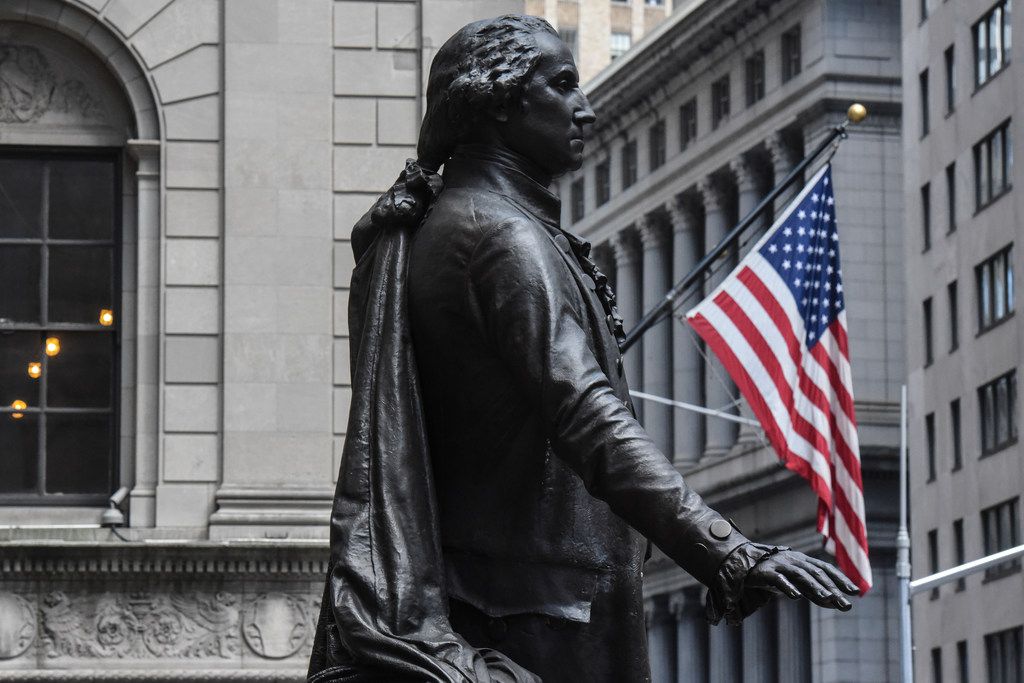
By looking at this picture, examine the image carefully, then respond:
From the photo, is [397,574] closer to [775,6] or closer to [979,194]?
[979,194]

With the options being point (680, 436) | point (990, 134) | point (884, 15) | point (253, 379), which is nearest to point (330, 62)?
point (253, 379)

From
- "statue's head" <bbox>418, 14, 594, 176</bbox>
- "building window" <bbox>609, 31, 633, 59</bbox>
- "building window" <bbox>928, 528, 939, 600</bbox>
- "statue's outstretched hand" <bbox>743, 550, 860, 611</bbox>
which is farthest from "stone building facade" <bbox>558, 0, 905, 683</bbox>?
"statue's outstretched hand" <bbox>743, 550, 860, 611</bbox>

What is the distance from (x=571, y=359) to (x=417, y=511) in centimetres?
55

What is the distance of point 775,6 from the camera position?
8356 centimetres

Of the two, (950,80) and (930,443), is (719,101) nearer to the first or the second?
(950,80)

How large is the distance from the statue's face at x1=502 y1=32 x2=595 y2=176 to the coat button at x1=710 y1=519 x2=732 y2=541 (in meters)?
1.17

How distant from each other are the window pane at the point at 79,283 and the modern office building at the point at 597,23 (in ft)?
330

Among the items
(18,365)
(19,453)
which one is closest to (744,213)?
(18,365)

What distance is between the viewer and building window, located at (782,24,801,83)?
83.9m

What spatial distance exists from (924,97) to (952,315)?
6155 mm

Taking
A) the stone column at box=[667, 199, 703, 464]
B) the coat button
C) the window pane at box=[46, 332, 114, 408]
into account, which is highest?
the stone column at box=[667, 199, 703, 464]

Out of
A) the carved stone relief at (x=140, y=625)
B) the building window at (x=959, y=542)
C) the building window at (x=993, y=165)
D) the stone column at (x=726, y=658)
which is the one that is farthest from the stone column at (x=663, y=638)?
the carved stone relief at (x=140, y=625)

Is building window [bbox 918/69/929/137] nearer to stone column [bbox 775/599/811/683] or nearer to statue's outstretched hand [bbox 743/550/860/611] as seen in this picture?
stone column [bbox 775/599/811/683]

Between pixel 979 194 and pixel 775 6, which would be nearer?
pixel 979 194
